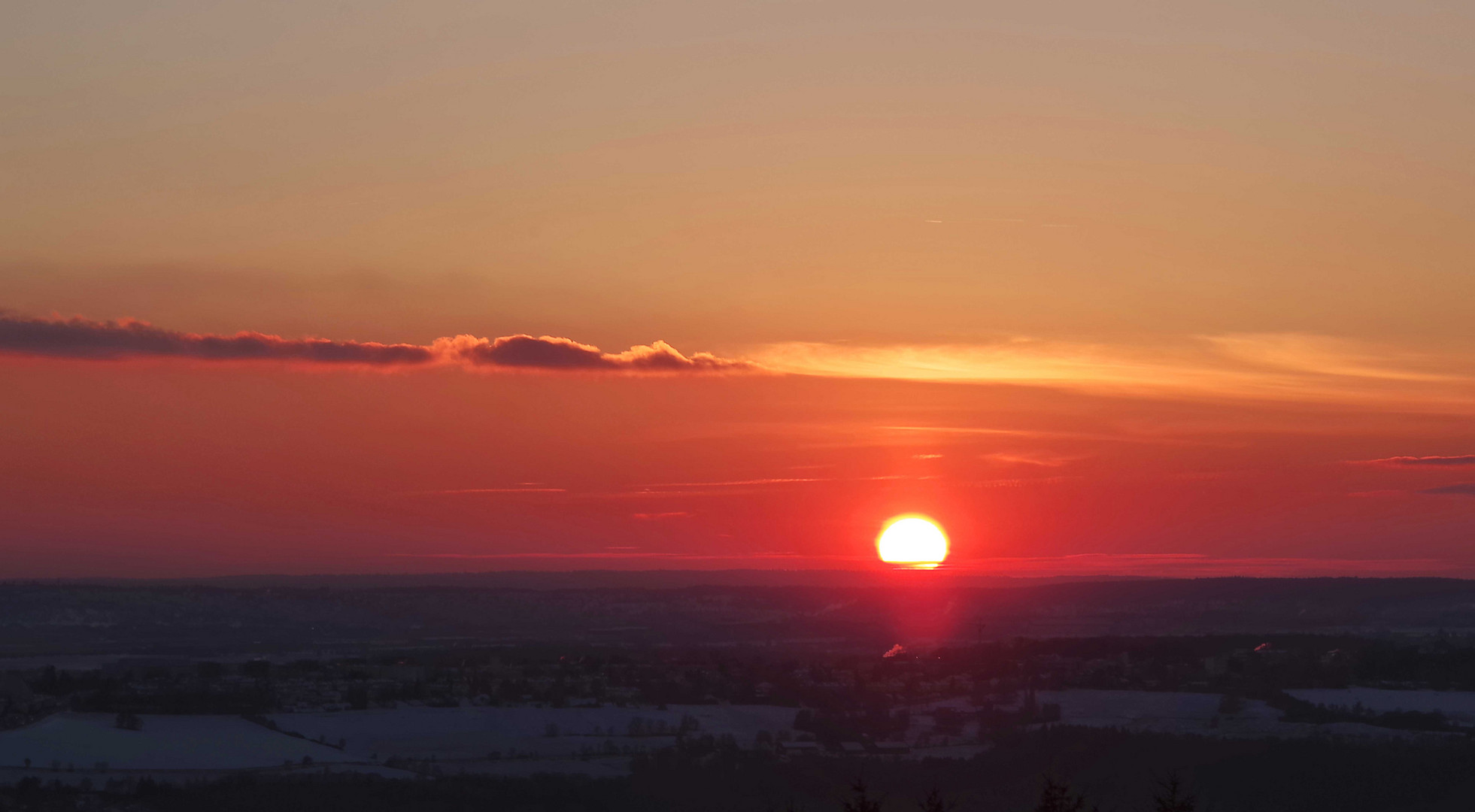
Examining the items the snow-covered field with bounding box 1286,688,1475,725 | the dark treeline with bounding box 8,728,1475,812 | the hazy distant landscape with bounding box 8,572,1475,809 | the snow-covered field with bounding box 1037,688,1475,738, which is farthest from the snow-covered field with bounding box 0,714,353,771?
the snow-covered field with bounding box 1286,688,1475,725

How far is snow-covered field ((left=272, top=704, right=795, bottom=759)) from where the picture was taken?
2606 inches

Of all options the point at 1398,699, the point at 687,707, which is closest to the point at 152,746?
the point at 687,707

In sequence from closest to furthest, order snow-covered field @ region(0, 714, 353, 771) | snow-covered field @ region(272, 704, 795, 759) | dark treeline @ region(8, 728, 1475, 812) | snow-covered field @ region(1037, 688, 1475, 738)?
dark treeline @ region(8, 728, 1475, 812)
snow-covered field @ region(0, 714, 353, 771)
snow-covered field @ region(272, 704, 795, 759)
snow-covered field @ region(1037, 688, 1475, 738)

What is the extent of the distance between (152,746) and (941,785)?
31.0m

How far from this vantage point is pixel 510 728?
71.3 m

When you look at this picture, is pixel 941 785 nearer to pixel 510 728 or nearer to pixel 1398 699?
pixel 510 728

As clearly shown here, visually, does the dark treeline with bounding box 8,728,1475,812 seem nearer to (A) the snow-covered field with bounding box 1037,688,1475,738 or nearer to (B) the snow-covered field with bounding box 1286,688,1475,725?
(A) the snow-covered field with bounding box 1037,688,1475,738

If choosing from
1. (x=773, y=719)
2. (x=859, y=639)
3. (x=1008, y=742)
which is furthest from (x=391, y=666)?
(x=859, y=639)

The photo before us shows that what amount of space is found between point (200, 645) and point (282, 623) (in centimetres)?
3527

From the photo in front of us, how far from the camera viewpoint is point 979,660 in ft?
323

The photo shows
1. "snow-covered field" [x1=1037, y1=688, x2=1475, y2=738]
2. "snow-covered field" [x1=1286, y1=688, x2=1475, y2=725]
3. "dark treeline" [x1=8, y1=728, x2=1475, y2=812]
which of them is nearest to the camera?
"dark treeline" [x1=8, y1=728, x2=1475, y2=812]

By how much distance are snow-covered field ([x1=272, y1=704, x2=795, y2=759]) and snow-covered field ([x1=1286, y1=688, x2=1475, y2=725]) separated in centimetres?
2673

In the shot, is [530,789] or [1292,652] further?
[1292,652]

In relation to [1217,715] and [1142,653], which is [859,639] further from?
[1217,715]
